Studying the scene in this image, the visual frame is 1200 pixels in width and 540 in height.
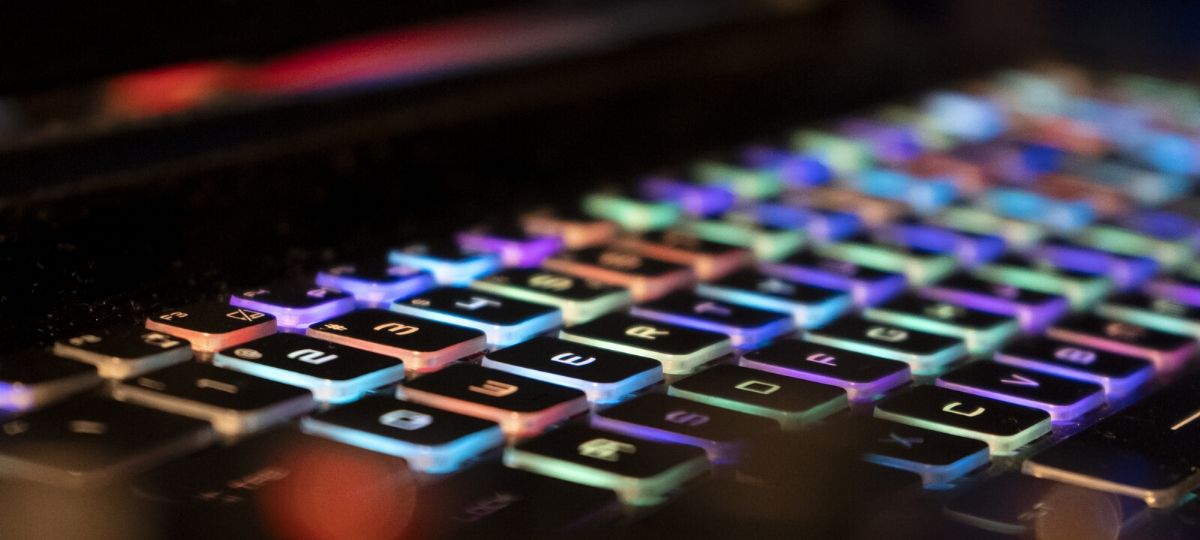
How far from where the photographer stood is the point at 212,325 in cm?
55

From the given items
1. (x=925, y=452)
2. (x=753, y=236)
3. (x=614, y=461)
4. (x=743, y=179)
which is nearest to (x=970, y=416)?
(x=925, y=452)

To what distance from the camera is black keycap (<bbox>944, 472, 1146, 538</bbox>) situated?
43 cm

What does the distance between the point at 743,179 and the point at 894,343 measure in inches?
11.8

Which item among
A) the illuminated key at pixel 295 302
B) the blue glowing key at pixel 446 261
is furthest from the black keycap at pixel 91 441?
the blue glowing key at pixel 446 261

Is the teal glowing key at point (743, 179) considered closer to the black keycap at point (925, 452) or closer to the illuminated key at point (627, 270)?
the illuminated key at point (627, 270)

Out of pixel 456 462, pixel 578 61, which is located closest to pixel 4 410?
pixel 456 462

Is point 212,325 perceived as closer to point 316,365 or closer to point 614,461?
point 316,365

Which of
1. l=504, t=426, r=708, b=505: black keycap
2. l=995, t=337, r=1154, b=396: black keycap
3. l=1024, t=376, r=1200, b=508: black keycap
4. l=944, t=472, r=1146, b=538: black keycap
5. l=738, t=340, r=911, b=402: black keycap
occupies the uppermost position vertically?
l=738, t=340, r=911, b=402: black keycap

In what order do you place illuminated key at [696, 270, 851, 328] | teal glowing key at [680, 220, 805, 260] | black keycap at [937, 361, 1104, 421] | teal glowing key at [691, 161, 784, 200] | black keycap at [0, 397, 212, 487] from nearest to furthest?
black keycap at [0, 397, 212, 487] < black keycap at [937, 361, 1104, 421] < illuminated key at [696, 270, 851, 328] < teal glowing key at [680, 220, 805, 260] < teal glowing key at [691, 161, 784, 200]

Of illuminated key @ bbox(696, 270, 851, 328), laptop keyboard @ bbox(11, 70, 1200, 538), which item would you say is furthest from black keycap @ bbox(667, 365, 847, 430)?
illuminated key @ bbox(696, 270, 851, 328)

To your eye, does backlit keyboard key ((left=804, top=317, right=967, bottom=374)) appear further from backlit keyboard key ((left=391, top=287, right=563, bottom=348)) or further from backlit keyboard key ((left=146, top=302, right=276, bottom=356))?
backlit keyboard key ((left=146, top=302, right=276, bottom=356))

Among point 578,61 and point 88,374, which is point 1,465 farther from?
point 578,61

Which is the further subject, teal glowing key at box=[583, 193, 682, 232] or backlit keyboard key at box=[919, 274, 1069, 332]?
teal glowing key at box=[583, 193, 682, 232]

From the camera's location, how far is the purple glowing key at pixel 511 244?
2.33ft
